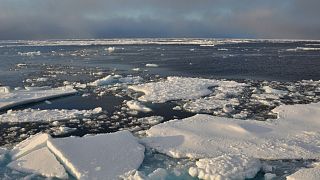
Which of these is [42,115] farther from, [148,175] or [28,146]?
[148,175]

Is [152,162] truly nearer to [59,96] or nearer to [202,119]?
[202,119]

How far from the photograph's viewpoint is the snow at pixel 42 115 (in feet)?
42.7

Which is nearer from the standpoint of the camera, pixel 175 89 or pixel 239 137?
pixel 239 137

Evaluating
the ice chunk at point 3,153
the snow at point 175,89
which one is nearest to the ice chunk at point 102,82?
the snow at point 175,89

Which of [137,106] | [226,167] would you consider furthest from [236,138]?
[137,106]

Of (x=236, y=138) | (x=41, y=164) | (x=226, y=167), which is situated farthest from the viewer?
(x=236, y=138)

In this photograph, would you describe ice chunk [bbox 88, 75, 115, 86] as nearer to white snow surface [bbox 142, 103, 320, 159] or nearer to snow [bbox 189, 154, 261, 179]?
white snow surface [bbox 142, 103, 320, 159]

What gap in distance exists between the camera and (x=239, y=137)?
34.2 feet

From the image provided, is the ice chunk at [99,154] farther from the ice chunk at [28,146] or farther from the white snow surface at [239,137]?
the white snow surface at [239,137]

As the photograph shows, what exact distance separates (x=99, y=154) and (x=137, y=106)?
18.3ft

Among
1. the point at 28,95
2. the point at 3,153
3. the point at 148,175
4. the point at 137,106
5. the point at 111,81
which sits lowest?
the point at 111,81

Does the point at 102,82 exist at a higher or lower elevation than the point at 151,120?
lower

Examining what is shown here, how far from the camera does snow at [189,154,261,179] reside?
7910mm

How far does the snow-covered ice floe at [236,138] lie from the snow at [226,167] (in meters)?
0.02
